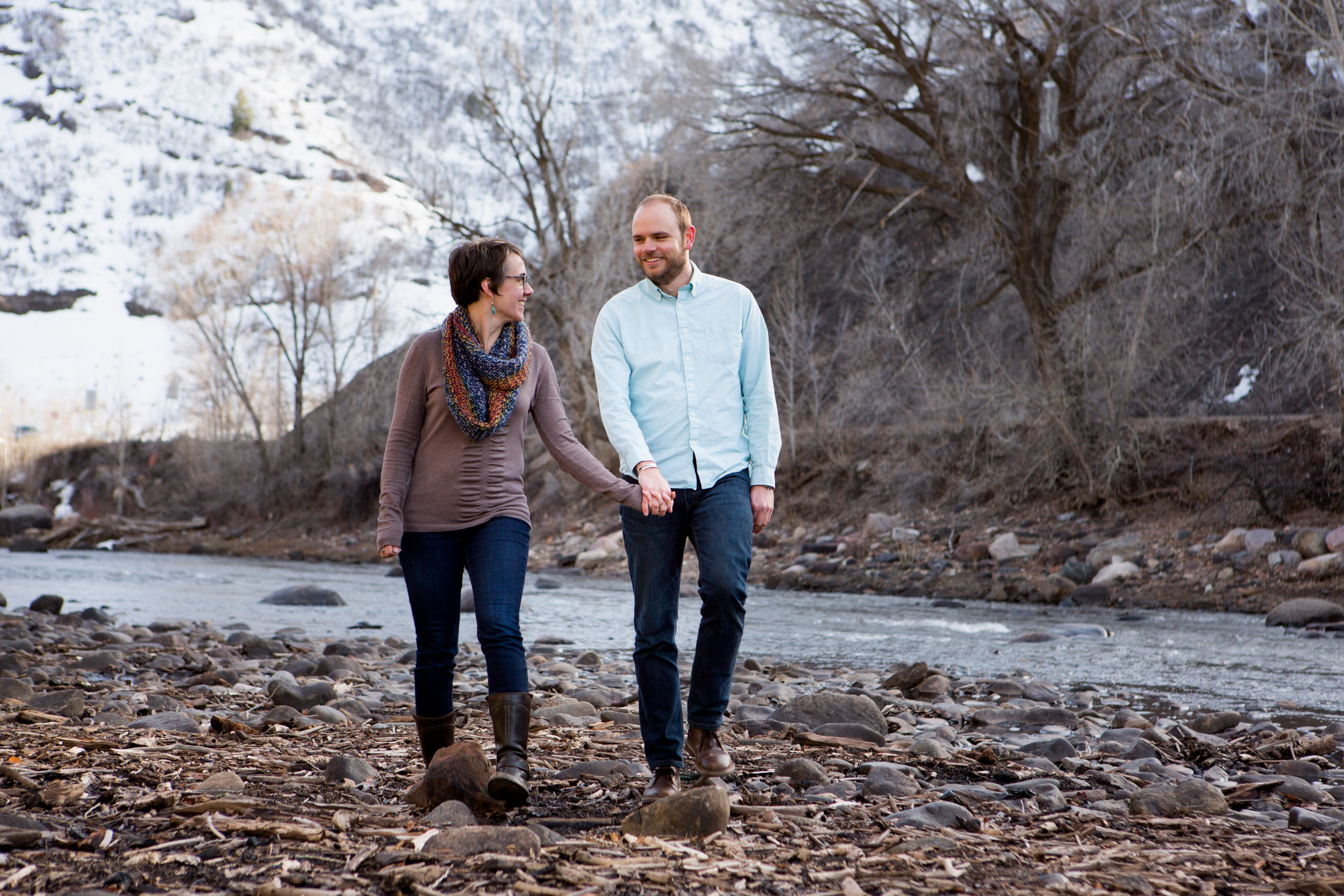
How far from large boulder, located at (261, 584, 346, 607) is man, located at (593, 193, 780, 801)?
12.1 meters

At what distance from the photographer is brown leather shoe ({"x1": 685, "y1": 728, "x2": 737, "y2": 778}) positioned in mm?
3840

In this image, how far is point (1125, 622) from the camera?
40.0 feet

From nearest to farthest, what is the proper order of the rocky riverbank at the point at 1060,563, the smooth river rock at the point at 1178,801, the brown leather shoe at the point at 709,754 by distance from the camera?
the smooth river rock at the point at 1178,801 → the brown leather shoe at the point at 709,754 → the rocky riverbank at the point at 1060,563

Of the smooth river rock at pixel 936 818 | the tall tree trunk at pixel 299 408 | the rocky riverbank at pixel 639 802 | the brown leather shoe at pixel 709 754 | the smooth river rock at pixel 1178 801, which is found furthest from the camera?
the tall tree trunk at pixel 299 408

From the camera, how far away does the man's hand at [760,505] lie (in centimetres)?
373

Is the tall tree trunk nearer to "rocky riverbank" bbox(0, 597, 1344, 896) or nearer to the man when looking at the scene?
"rocky riverbank" bbox(0, 597, 1344, 896)

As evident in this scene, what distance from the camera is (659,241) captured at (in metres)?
3.75

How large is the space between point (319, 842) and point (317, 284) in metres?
37.5

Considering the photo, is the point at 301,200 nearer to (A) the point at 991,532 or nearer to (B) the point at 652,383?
(A) the point at 991,532

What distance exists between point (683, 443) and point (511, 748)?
115cm

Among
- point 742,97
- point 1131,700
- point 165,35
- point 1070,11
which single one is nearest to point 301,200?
point 742,97

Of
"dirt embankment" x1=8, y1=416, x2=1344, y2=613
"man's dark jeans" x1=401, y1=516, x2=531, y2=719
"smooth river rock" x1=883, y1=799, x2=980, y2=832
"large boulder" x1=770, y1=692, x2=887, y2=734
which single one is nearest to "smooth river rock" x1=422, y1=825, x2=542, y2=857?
"man's dark jeans" x1=401, y1=516, x2=531, y2=719

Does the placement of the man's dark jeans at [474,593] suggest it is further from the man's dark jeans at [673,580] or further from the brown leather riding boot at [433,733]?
the man's dark jeans at [673,580]

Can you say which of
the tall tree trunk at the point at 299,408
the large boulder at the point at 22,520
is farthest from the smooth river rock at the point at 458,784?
the large boulder at the point at 22,520
